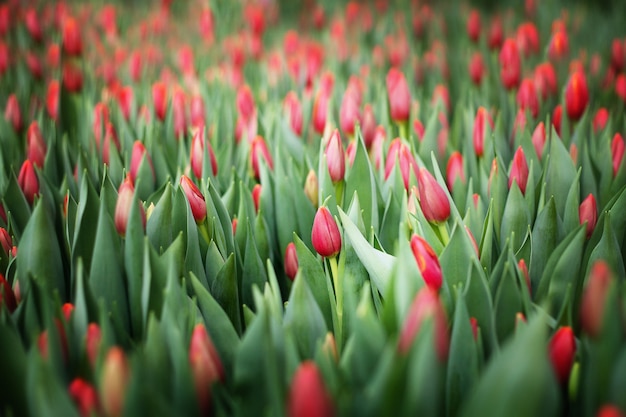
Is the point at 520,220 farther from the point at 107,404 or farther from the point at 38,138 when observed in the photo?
the point at 38,138

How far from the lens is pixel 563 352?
741 mm

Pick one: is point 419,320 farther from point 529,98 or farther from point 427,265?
point 529,98

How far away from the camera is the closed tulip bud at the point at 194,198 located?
1057 mm

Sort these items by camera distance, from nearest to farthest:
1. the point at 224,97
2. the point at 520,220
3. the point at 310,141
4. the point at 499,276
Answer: the point at 499,276, the point at 520,220, the point at 310,141, the point at 224,97

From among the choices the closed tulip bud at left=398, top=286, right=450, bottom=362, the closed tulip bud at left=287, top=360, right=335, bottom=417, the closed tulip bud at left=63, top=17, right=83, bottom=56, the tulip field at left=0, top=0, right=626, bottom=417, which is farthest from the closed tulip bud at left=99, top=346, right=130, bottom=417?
the closed tulip bud at left=63, top=17, right=83, bottom=56

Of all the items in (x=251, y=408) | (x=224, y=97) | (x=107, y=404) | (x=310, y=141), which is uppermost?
(x=224, y=97)

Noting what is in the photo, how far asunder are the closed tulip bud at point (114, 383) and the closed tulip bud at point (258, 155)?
0.76 metres

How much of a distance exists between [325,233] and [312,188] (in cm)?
27

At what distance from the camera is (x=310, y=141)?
5.67 feet

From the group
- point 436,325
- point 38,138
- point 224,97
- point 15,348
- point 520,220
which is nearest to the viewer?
point 436,325

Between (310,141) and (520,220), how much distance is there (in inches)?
30.8

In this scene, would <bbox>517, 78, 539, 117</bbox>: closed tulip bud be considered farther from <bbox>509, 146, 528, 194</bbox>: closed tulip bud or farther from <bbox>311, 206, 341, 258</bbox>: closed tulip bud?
<bbox>311, 206, 341, 258</bbox>: closed tulip bud

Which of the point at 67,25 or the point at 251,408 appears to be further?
the point at 67,25

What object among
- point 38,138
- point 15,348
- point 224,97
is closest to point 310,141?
point 224,97
